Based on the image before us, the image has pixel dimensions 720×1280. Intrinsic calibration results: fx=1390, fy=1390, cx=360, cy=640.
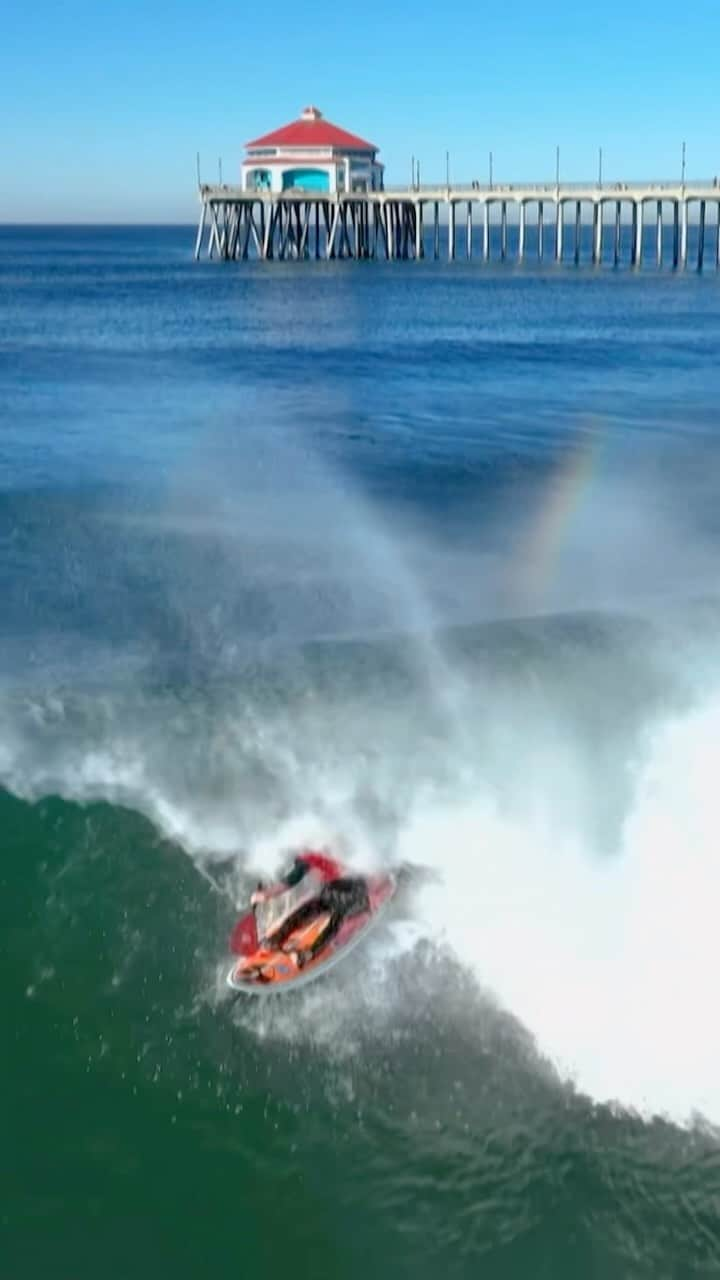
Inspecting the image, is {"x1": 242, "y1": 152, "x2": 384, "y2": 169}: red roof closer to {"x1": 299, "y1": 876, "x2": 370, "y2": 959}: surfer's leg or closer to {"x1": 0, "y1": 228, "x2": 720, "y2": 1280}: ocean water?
{"x1": 0, "y1": 228, "x2": 720, "y2": 1280}: ocean water

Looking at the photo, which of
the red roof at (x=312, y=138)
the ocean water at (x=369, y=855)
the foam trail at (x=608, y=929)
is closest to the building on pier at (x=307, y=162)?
the red roof at (x=312, y=138)

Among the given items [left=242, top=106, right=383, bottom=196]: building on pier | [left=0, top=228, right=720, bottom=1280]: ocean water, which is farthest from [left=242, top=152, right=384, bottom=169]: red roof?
[left=0, top=228, right=720, bottom=1280]: ocean water

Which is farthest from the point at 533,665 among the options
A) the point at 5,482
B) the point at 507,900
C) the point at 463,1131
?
the point at 5,482

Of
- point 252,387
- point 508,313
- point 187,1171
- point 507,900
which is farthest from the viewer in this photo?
point 508,313

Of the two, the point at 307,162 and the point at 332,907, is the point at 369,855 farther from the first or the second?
the point at 307,162

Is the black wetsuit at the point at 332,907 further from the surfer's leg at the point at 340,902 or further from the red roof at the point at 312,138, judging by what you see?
the red roof at the point at 312,138

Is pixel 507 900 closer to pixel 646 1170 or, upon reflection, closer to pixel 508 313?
pixel 646 1170

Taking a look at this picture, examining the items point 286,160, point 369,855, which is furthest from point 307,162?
point 369,855
